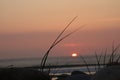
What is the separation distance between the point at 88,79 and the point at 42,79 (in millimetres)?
707

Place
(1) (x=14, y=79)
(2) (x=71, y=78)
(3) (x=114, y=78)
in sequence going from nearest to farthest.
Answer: (3) (x=114, y=78) → (1) (x=14, y=79) → (2) (x=71, y=78)

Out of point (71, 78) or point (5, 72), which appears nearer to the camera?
point (5, 72)

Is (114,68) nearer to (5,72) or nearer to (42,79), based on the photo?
(42,79)

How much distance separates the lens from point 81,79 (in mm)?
4242

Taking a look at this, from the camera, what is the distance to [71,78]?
4.18 m

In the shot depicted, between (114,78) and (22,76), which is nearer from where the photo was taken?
(114,78)

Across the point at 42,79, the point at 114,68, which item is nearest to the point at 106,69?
the point at 114,68

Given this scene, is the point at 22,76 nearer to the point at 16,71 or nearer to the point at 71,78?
the point at 16,71

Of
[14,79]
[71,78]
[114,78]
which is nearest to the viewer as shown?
[114,78]

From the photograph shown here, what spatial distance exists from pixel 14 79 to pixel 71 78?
32.3 inches

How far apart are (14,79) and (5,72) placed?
0.15m

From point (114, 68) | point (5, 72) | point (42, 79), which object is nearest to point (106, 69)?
point (114, 68)

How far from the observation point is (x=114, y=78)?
2.97 meters

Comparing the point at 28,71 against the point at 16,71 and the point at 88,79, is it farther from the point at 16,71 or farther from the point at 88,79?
the point at 88,79
